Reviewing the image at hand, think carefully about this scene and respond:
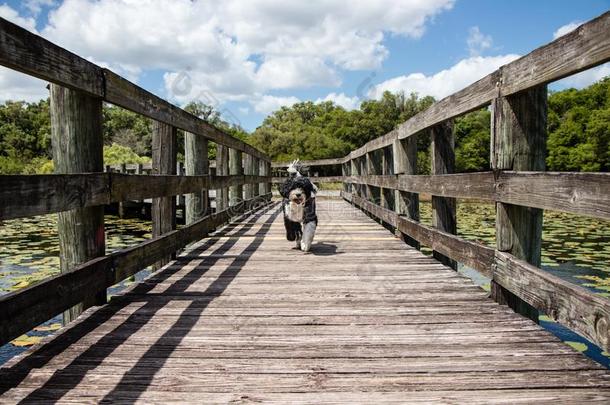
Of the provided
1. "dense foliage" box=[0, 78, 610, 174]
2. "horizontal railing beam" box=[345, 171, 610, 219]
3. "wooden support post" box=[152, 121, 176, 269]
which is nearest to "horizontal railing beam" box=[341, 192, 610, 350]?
"horizontal railing beam" box=[345, 171, 610, 219]

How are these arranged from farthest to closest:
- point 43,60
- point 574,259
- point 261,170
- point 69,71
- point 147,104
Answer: point 261,170, point 574,259, point 147,104, point 69,71, point 43,60

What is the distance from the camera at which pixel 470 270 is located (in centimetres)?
748

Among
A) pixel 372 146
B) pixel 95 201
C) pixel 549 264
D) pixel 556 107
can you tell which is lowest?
pixel 549 264

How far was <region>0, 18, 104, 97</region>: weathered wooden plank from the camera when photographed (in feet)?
6.26

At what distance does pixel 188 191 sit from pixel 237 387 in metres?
3.25

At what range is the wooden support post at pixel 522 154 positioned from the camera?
9.07 feet

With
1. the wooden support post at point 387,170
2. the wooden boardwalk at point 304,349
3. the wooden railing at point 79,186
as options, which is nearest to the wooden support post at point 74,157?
the wooden railing at point 79,186

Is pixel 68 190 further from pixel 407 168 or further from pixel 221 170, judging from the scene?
pixel 221 170

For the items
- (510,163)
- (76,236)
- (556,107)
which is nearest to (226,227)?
(76,236)

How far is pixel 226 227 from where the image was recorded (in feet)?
25.1

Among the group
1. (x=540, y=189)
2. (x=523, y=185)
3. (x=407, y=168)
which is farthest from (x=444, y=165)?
(x=540, y=189)

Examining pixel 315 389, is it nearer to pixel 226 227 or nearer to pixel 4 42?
pixel 4 42

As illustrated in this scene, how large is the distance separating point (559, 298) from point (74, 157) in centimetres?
264

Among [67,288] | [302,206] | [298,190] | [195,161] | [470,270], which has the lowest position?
[470,270]
